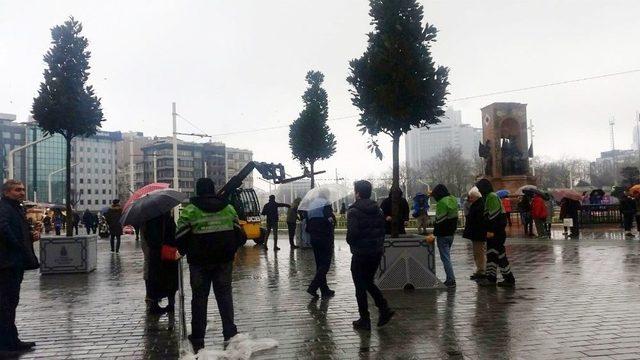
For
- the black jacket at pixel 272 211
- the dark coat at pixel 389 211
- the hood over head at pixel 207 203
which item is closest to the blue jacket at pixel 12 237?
the hood over head at pixel 207 203

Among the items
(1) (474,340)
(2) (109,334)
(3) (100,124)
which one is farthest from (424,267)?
(3) (100,124)

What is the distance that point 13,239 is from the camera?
613cm

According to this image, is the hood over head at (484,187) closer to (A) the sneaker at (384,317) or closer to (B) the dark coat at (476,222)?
(B) the dark coat at (476,222)

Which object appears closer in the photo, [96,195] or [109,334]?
[109,334]

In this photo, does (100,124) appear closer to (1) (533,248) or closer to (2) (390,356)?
(2) (390,356)

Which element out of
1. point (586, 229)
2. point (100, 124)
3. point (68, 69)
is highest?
point (68, 69)

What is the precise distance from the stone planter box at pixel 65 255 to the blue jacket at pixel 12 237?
23.3ft

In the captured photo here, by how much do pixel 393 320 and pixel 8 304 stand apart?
440cm

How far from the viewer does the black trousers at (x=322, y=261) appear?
888 centimetres

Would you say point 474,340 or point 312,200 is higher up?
point 312,200

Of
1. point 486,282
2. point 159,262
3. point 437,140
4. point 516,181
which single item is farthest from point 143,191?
point 437,140

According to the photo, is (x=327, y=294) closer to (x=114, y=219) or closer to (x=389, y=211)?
(x=389, y=211)

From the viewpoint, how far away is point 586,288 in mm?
9008

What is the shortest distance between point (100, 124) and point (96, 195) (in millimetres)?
149114
